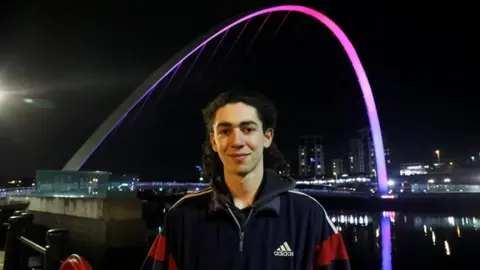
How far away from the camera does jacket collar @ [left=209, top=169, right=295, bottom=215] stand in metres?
2.03

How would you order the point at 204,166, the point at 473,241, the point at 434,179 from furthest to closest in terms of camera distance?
1. the point at 434,179
2. the point at 473,241
3. the point at 204,166

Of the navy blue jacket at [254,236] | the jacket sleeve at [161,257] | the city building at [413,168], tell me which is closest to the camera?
the navy blue jacket at [254,236]

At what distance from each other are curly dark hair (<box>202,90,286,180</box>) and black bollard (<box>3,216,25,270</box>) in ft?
18.0

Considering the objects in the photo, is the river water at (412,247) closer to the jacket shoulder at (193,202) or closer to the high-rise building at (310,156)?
the jacket shoulder at (193,202)

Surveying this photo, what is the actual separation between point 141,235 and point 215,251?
8624 mm

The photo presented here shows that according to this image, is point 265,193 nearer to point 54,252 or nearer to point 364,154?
point 54,252

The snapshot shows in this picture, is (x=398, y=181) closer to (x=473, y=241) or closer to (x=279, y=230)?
(x=473, y=241)

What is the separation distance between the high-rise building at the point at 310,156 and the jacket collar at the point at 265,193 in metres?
145

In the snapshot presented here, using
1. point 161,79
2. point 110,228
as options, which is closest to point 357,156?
point 161,79

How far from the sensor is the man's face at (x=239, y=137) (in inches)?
80.2

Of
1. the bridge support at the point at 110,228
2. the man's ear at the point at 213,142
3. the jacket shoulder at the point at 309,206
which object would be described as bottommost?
the bridge support at the point at 110,228

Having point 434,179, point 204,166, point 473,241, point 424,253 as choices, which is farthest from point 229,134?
point 434,179

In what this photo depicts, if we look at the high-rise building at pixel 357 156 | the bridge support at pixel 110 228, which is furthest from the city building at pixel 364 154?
the bridge support at pixel 110 228

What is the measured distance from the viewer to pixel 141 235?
9.96 meters
